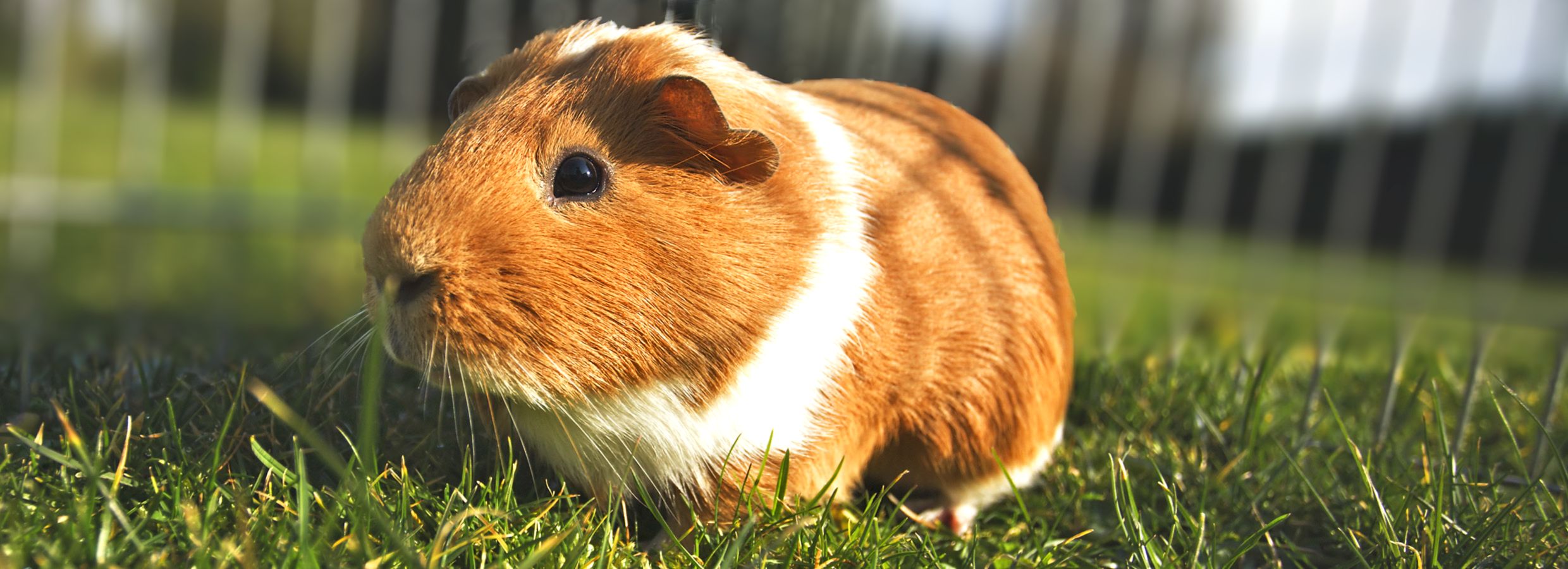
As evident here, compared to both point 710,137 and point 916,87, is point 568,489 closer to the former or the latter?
point 710,137

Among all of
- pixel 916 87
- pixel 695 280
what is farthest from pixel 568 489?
pixel 916 87

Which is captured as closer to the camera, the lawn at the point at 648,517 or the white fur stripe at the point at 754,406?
the lawn at the point at 648,517

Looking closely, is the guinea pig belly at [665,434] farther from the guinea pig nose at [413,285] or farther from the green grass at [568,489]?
the guinea pig nose at [413,285]

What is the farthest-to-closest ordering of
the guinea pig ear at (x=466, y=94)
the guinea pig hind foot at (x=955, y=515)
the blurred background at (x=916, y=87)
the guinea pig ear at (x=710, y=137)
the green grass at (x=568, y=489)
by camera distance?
the blurred background at (x=916, y=87)
the guinea pig hind foot at (x=955, y=515)
the guinea pig ear at (x=466, y=94)
the guinea pig ear at (x=710, y=137)
the green grass at (x=568, y=489)

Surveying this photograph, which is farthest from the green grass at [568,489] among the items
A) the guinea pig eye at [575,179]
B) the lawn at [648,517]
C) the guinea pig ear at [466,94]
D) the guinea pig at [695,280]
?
the guinea pig ear at [466,94]

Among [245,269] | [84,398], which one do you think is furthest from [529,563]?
[245,269]

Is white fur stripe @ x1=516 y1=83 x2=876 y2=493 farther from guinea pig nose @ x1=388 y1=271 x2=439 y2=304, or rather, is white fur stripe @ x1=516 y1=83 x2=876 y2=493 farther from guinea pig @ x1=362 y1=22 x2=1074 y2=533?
guinea pig nose @ x1=388 y1=271 x2=439 y2=304

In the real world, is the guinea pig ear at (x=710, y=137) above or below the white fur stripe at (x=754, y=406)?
above

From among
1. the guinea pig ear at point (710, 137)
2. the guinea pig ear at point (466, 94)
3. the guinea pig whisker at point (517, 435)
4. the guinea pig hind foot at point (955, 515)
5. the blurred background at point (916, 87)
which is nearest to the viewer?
the guinea pig ear at point (710, 137)

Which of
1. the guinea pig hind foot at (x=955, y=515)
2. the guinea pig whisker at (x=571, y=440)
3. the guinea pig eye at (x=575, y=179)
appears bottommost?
the guinea pig hind foot at (x=955, y=515)
